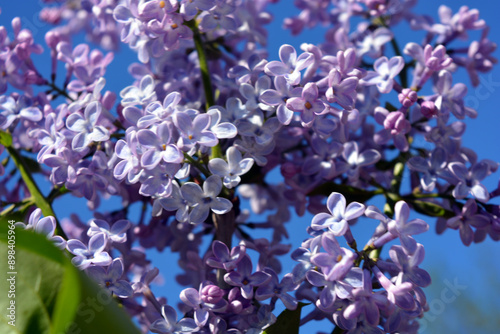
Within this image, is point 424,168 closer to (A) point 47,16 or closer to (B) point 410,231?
(B) point 410,231

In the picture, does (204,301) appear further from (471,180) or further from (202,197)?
(471,180)

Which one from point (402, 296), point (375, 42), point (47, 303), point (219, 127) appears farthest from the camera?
point (375, 42)

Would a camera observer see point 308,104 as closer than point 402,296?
No

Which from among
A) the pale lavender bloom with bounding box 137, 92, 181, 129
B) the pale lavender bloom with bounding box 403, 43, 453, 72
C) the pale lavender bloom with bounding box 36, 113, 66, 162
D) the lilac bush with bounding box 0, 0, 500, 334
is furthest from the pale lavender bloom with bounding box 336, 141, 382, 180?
the pale lavender bloom with bounding box 36, 113, 66, 162

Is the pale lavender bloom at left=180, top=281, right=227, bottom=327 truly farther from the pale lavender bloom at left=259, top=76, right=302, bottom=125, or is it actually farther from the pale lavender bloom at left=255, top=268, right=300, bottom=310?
the pale lavender bloom at left=259, top=76, right=302, bottom=125

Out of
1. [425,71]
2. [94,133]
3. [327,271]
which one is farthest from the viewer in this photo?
[425,71]

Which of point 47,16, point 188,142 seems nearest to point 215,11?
point 188,142

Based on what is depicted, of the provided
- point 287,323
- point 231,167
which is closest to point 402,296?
point 287,323
